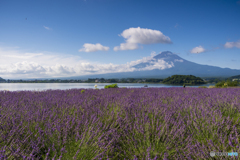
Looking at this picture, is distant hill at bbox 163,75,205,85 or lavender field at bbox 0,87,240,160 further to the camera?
distant hill at bbox 163,75,205,85

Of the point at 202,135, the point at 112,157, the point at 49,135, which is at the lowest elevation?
the point at 112,157

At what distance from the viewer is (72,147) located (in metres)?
1.48

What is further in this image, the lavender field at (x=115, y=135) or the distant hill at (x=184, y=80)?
the distant hill at (x=184, y=80)

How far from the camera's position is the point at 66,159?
128cm

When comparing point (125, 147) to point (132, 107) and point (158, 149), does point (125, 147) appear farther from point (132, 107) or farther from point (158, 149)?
point (132, 107)

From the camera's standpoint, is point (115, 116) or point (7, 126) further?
point (115, 116)

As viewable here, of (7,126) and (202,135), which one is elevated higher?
(7,126)

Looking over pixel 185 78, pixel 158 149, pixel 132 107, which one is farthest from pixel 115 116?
pixel 185 78

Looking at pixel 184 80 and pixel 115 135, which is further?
pixel 184 80

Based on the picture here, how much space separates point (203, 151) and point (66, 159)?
127 cm

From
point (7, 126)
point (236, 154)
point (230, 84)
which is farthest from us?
point (230, 84)

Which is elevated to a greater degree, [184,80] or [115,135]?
[184,80]

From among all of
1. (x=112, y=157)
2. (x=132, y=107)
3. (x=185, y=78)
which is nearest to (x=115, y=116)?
(x=132, y=107)

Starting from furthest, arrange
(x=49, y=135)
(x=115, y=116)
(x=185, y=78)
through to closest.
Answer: (x=185, y=78) < (x=115, y=116) < (x=49, y=135)
